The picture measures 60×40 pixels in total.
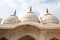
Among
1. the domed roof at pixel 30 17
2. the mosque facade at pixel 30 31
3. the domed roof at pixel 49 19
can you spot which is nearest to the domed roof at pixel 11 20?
the domed roof at pixel 30 17

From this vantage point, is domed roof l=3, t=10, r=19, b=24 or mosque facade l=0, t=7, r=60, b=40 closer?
mosque facade l=0, t=7, r=60, b=40

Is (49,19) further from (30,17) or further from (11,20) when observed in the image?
(11,20)

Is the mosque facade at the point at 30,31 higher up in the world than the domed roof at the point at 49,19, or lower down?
lower down

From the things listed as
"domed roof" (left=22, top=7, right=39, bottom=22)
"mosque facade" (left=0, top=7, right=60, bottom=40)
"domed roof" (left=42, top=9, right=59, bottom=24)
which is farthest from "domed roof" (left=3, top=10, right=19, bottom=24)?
"domed roof" (left=42, top=9, right=59, bottom=24)

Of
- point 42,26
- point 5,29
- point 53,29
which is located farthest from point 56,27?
point 5,29

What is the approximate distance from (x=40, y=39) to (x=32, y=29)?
871 millimetres

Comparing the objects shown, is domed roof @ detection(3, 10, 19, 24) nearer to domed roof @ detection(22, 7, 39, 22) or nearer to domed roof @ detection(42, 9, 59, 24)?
domed roof @ detection(22, 7, 39, 22)

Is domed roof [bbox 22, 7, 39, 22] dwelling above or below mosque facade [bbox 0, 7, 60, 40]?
above

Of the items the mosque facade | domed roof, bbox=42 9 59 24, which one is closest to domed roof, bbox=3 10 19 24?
the mosque facade

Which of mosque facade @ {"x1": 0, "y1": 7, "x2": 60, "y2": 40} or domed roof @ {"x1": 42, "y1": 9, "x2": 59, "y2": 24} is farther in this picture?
domed roof @ {"x1": 42, "y1": 9, "x2": 59, "y2": 24}

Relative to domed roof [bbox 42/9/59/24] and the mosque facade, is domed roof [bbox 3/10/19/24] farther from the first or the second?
domed roof [bbox 42/9/59/24]

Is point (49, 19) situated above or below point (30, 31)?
above

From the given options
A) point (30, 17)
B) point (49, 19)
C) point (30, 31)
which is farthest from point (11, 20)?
point (49, 19)

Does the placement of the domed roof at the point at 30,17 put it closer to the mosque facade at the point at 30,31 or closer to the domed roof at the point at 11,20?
Answer: the domed roof at the point at 11,20
